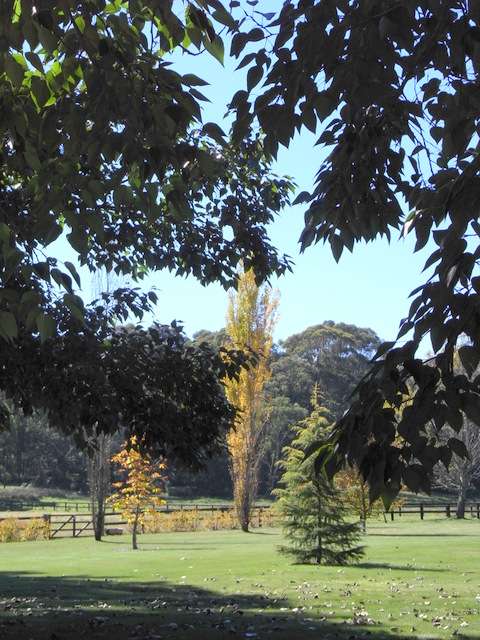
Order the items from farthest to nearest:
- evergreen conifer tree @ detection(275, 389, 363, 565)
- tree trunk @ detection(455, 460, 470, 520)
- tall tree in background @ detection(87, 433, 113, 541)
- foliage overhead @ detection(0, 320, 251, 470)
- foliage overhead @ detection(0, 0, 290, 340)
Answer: tree trunk @ detection(455, 460, 470, 520) < tall tree in background @ detection(87, 433, 113, 541) < evergreen conifer tree @ detection(275, 389, 363, 565) < foliage overhead @ detection(0, 320, 251, 470) < foliage overhead @ detection(0, 0, 290, 340)

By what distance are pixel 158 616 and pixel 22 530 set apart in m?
23.4

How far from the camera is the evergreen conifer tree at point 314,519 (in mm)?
18156

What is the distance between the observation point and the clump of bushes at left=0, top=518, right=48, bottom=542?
29969mm

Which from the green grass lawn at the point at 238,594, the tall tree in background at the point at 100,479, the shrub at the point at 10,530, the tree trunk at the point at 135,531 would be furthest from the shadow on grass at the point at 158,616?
the shrub at the point at 10,530

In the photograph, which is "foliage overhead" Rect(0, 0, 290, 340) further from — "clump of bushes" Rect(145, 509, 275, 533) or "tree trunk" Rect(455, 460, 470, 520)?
"tree trunk" Rect(455, 460, 470, 520)

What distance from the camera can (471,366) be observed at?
3.32 meters

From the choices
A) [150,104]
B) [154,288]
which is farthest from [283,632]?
[150,104]

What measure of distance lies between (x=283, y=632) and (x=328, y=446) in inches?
207

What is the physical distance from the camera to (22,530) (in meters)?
31.0

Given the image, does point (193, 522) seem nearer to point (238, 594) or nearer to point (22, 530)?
point (22, 530)

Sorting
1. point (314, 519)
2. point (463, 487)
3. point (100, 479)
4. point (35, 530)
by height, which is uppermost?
point (100, 479)

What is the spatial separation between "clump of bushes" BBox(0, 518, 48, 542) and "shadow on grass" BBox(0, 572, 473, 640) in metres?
17.5

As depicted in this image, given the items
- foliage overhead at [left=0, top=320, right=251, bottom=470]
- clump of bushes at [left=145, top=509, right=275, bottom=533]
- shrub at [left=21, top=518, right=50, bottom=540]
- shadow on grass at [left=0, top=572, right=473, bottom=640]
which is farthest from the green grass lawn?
clump of bushes at [left=145, top=509, right=275, bottom=533]

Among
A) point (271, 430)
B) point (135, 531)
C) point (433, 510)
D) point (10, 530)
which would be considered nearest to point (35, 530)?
point (10, 530)
